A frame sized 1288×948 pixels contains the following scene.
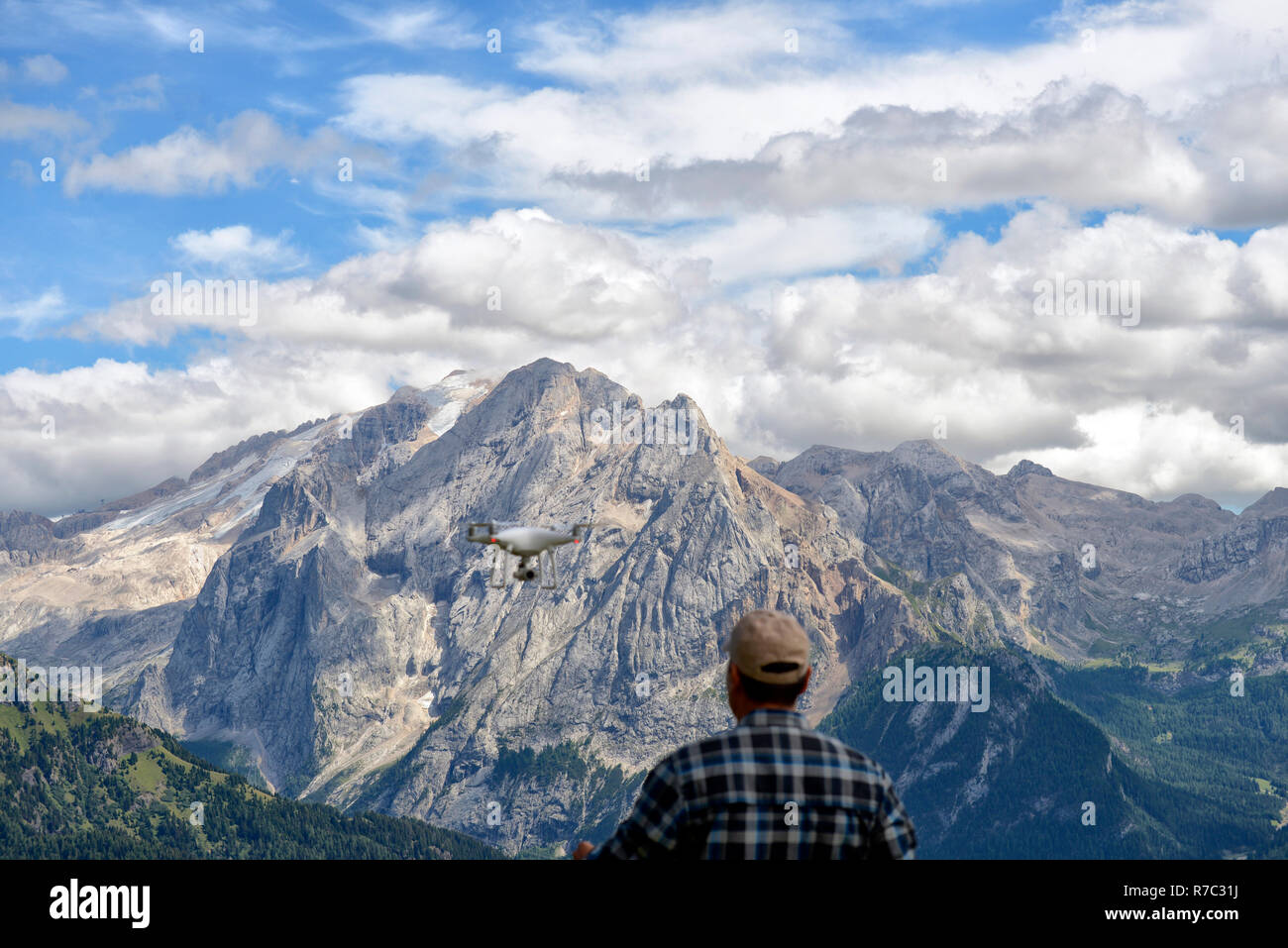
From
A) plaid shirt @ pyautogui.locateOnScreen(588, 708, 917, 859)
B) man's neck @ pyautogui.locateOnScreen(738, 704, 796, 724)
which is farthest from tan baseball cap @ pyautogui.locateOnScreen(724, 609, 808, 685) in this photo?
plaid shirt @ pyautogui.locateOnScreen(588, 708, 917, 859)

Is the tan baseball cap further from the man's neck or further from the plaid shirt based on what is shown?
the plaid shirt

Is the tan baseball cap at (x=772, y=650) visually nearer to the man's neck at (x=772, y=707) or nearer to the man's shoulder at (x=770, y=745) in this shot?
the man's neck at (x=772, y=707)

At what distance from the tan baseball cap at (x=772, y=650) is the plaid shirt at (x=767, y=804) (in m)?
0.58

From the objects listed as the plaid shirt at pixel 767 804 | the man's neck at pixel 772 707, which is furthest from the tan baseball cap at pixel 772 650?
the plaid shirt at pixel 767 804

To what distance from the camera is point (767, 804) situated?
533 inches

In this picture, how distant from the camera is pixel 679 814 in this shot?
1349cm

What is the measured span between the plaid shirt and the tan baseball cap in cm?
58

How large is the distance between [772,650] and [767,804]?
163 centimetres

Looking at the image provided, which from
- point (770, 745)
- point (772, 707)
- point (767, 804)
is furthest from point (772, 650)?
point (767, 804)

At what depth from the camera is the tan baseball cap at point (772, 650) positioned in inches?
560
